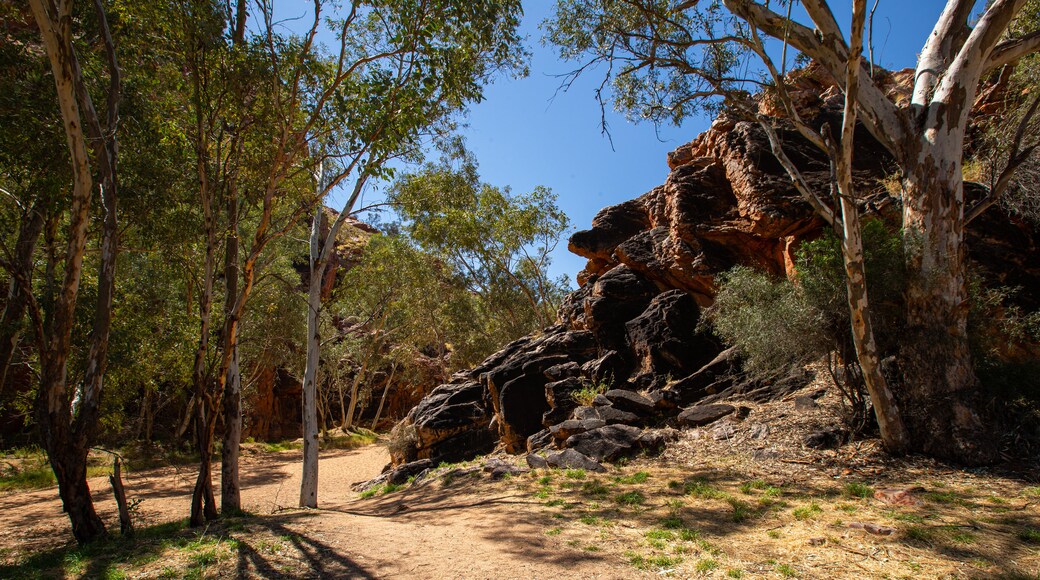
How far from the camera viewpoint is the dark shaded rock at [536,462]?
33.9ft

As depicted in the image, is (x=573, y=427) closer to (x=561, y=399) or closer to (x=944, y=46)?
(x=561, y=399)

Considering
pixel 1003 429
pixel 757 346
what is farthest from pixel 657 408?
pixel 1003 429

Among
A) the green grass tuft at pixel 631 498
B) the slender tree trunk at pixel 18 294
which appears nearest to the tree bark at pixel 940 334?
the green grass tuft at pixel 631 498

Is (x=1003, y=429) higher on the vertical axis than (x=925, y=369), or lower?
lower

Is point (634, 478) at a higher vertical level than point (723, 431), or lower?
lower

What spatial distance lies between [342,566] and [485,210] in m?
21.4

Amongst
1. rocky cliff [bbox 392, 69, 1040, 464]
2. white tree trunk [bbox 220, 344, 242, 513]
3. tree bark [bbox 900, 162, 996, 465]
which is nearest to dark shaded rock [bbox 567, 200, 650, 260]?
rocky cliff [bbox 392, 69, 1040, 464]

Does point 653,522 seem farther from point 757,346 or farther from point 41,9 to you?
point 41,9

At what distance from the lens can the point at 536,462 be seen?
10.5 meters

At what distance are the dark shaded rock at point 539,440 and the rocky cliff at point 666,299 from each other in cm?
3

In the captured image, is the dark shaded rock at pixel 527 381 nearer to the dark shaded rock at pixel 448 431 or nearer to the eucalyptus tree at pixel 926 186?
the dark shaded rock at pixel 448 431

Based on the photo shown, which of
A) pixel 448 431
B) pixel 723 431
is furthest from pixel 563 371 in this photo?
pixel 723 431

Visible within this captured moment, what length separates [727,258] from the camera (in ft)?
44.9

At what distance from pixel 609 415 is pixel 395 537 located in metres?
6.53
